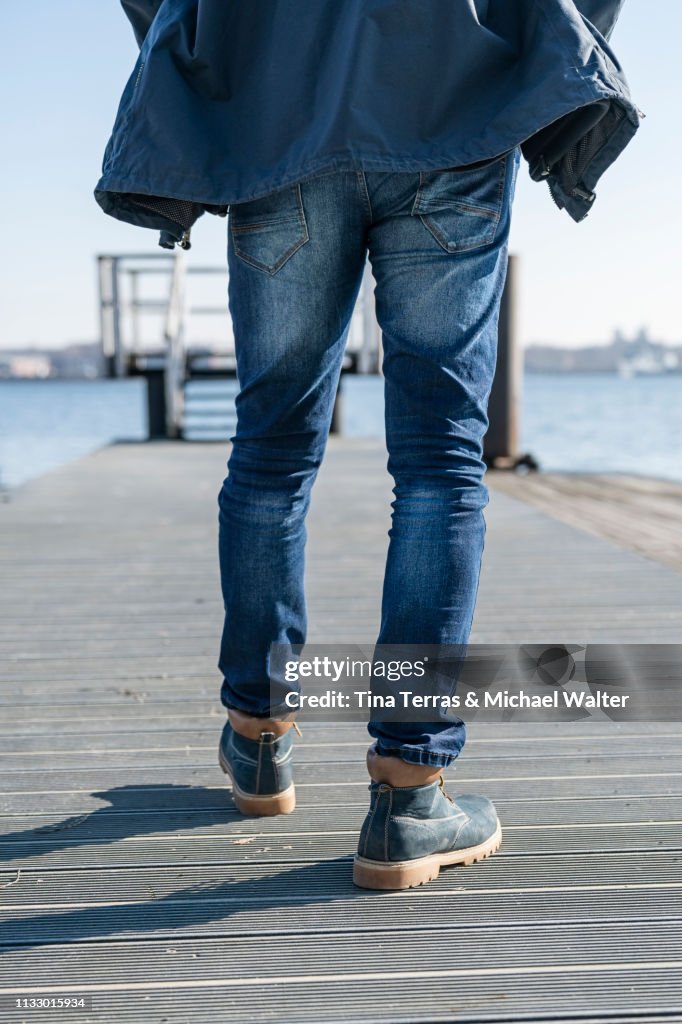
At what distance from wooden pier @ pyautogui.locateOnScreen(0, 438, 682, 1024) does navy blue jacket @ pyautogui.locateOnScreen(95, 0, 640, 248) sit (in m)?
0.89

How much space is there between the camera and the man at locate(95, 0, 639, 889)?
1249mm

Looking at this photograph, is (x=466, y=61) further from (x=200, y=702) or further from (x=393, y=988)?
(x=200, y=702)

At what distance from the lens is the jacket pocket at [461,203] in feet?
4.22

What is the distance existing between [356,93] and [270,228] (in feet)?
0.66

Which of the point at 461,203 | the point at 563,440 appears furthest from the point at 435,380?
the point at 563,440

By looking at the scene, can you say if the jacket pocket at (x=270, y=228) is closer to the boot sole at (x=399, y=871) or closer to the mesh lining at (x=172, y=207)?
the mesh lining at (x=172, y=207)

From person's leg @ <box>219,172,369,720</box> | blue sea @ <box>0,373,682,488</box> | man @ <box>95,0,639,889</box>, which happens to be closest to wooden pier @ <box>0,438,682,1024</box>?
man @ <box>95,0,639,889</box>

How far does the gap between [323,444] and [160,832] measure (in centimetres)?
62

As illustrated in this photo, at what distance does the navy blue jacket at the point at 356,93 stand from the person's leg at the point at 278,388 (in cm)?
7

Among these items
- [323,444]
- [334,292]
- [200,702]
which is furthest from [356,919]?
[200,702]

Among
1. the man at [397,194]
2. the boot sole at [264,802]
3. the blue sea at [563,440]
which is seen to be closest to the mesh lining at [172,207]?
the man at [397,194]

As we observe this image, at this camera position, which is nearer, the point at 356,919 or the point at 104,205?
the point at 356,919

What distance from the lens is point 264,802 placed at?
1563mm

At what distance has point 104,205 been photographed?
4.68 feet
